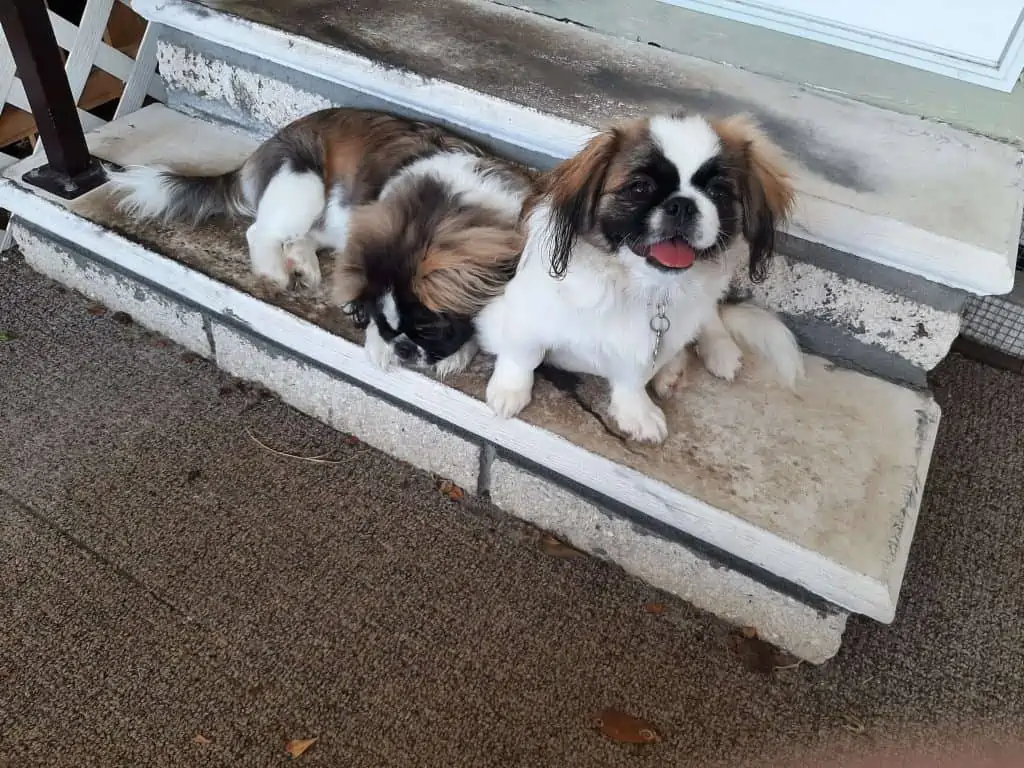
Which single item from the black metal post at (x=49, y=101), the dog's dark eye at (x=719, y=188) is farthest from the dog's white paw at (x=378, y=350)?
the black metal post at (x=49, y=101)

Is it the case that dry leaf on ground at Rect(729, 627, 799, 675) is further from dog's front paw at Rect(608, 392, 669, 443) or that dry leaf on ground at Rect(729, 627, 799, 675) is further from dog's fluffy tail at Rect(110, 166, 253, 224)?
dog's fluffy tail at Rect(110, 166, 253, 224)

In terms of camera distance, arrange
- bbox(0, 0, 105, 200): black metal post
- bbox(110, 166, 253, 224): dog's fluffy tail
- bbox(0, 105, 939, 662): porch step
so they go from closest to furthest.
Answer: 1. bbox(0, 105, 939, 662): porch step
2. bbox(0, 0, 105, 200): black metal post
3. bbox(110, 166, 253, 224): dog's fluffy tail

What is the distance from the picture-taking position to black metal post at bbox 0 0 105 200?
5.07 feet

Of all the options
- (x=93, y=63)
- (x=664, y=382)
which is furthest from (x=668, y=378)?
(x=93, y=63)

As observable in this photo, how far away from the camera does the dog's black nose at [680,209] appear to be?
40.0 inches

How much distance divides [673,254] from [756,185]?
0.16 m

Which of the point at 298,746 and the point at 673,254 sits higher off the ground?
the point at 673,254

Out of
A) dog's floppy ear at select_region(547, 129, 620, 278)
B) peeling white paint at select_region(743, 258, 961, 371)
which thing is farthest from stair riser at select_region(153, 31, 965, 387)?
dog's floppy ear at select_region(547, 129, 620, 278)

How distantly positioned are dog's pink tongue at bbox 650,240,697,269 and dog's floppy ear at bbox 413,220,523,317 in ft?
0.94

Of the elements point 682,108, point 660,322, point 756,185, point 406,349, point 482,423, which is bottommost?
point 482,423

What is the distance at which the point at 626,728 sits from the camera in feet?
3.92

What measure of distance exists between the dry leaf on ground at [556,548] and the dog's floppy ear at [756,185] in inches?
22.6

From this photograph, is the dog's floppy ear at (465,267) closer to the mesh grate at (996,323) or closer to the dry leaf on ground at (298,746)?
the dry leaf on ground at (298,746)

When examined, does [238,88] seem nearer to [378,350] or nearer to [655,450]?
[378,350]
